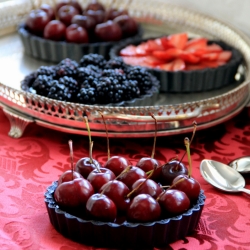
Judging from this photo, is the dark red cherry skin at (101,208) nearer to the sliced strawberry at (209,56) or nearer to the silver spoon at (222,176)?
the silver spoon at (222,176)

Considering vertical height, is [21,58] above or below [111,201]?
below

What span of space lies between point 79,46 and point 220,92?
1.30ft

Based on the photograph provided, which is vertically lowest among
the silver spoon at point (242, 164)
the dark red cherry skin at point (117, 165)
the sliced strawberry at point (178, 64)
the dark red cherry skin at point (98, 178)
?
the silver spoon at point (242, 164)

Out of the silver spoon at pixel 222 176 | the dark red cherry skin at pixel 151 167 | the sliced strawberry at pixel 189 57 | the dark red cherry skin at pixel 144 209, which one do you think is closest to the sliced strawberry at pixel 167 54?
the sliced strawberry at pixel 189 57

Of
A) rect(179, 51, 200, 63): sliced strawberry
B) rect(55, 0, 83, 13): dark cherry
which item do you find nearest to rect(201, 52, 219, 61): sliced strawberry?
rect(179, 51, 200, 63): sliced strawberry

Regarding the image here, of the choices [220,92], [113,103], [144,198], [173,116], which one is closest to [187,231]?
[144,198]

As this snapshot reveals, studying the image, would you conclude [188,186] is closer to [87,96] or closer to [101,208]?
[101,208]

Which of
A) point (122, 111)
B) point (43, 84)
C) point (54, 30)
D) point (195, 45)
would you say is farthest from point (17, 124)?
point (195, 45)

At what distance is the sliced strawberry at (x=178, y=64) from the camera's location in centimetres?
128

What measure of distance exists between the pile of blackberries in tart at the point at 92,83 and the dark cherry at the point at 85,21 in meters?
0.31

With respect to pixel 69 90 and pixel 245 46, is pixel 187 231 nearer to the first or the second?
pixel 69 90

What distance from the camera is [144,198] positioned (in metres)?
0.69

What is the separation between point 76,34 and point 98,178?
75 centimetres

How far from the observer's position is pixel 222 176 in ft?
2.97
